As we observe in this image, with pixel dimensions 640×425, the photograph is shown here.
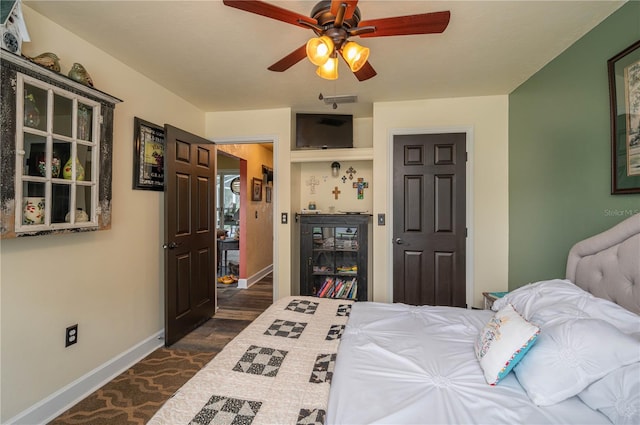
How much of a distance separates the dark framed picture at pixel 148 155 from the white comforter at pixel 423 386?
217 centimetres

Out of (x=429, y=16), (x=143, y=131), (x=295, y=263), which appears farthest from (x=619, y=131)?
(x=143, y=131)

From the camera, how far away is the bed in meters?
0.91

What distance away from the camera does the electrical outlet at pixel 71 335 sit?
187 centimetres

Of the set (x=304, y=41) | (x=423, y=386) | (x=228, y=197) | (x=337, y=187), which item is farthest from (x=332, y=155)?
(x=228, y=197)

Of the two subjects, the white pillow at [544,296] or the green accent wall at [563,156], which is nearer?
the white pillow at [544,296]

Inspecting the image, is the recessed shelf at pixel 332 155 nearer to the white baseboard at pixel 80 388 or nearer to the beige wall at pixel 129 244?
the beige wall at pixel 129 244

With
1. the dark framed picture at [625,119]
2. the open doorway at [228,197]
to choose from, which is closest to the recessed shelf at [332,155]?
the dark framed picture at [625,119]

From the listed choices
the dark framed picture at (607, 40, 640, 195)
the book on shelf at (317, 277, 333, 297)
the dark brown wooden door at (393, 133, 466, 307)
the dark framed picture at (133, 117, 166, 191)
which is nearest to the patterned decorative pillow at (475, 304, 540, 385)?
the dark framed picture at (607, 40, 640, 195)

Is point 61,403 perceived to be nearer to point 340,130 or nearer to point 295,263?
point 295,263

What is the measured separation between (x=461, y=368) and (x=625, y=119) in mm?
1617

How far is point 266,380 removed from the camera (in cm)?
111

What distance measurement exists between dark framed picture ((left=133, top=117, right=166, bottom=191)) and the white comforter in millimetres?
2169

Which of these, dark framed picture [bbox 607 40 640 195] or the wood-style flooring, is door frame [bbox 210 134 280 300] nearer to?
the wood-style flooring

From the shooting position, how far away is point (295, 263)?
11.6ft
